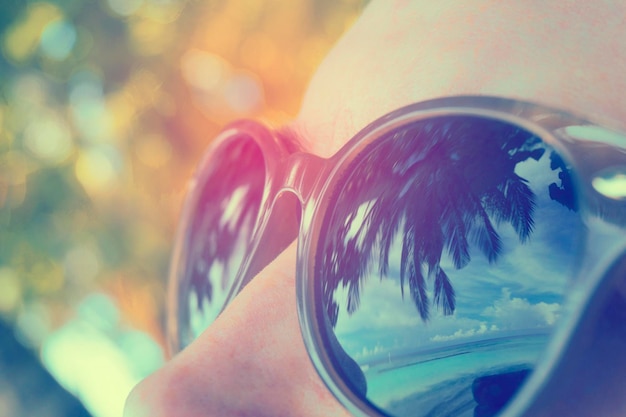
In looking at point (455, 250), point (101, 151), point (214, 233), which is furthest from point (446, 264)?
point (101, 151)

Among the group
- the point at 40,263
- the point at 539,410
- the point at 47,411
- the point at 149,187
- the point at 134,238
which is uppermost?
the point at 539,410

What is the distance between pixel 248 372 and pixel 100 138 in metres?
0.82

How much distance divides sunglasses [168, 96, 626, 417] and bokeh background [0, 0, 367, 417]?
0.63 metres

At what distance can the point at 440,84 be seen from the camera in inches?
22.5

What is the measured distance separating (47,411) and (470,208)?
0.90 metres

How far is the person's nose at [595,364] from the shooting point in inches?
16.5

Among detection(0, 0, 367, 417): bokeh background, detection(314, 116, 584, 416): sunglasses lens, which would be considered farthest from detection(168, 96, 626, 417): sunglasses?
detection(0, 0, 367, 417): bokeh background

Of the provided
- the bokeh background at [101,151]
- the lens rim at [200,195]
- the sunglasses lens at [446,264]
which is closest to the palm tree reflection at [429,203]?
the sunglasses lens at [446,264]

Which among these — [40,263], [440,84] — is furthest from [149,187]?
[440,84]

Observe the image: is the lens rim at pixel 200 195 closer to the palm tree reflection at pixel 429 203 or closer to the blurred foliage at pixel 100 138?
the palm tree reflection at pixel 429 203

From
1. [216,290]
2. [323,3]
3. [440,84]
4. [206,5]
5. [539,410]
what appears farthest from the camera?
[206,5]

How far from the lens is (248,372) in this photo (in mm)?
581

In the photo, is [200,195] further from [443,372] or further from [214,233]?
[443,372]

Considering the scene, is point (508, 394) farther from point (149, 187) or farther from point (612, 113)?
point (149, 187)
